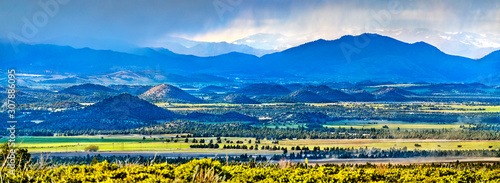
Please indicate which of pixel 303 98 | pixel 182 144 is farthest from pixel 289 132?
pixel 303 98

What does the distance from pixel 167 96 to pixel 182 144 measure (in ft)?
335

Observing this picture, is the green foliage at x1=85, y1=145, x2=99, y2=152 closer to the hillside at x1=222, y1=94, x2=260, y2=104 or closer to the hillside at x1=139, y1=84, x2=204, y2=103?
the hillside at x1=139, y1=84, x2=204, y2=103

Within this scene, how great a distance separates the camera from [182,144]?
7938 cm

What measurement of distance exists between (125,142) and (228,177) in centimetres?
5918

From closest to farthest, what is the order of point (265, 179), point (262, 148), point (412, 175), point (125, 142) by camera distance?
1. point (265, 179)
2. point (412, 175)
3. point (262, 148)
4. point (125, 142)

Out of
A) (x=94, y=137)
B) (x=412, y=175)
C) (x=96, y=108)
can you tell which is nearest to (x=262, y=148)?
(x=94, y=137)

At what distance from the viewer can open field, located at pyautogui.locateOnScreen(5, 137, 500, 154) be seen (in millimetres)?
72375

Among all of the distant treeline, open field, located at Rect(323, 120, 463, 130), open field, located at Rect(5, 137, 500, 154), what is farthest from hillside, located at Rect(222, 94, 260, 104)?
open field, located at Rect(5, 137, 500, 154)

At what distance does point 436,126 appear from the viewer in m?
108

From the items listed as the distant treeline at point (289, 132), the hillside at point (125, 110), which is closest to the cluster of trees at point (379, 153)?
the distant treeline at point (289, 132)

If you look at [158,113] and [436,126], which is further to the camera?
[158,113]

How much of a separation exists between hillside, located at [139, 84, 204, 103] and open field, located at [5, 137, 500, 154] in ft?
283

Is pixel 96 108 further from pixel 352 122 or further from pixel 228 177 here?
pixel 228 177

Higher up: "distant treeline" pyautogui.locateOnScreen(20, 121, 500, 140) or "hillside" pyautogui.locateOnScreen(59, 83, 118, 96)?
"hillside" pyautogui.locateOnScreen(59, 83, 118, 96)
